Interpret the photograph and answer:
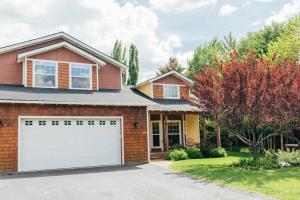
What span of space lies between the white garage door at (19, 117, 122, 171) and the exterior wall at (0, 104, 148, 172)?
1.02 feet

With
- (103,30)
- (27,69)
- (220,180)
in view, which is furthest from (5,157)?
(103,30)

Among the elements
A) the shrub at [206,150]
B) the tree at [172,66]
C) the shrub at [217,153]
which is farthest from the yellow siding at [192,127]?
the tree at [172,66]

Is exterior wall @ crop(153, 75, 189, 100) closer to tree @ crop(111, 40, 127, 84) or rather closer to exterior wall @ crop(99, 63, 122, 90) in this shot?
exterior wall @ crop(99, 63, 122, 90)

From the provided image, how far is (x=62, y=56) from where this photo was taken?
1769 cm

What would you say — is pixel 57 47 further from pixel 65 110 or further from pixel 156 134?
pixel 156 134

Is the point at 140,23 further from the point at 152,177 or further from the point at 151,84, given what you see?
the point at 152,177

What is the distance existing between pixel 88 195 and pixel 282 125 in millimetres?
10007

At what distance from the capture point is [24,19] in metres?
16.6

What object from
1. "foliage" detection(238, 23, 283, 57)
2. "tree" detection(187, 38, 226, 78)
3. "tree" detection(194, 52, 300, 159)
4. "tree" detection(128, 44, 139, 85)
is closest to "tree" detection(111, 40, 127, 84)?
"tree" detection(128, 44, 139, 85)

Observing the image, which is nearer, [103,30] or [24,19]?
[24,19]

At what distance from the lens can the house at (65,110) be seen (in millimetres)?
14562

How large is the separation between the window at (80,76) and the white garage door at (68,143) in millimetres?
2601

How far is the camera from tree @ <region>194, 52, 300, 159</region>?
13477 mm

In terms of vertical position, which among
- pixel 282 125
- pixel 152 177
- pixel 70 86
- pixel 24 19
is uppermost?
pixel 24 19
